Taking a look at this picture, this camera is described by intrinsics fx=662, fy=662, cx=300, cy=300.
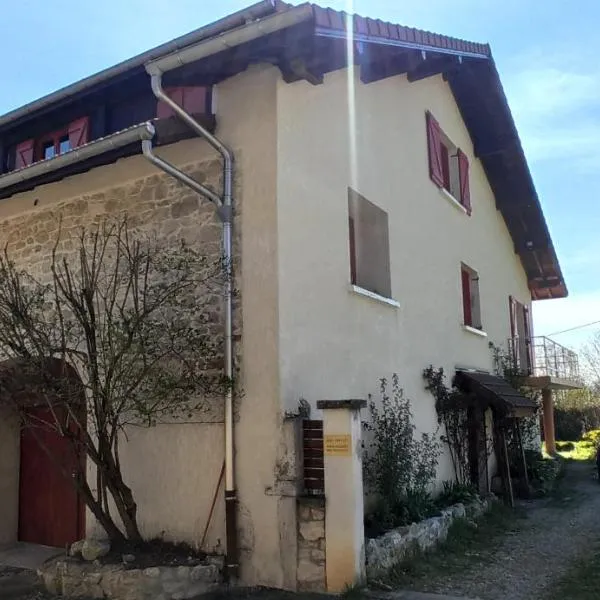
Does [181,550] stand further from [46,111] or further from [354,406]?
[46,111]

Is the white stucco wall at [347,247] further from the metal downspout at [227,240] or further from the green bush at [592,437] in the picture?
the green bush at [592,437]

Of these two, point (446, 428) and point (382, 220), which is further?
point (446, 428)

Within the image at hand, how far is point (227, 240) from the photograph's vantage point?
6840mm

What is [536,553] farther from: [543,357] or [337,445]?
[543,357]

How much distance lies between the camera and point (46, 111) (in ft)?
29.5

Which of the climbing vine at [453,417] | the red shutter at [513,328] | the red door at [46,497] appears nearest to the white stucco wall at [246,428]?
the red door at [46,497]

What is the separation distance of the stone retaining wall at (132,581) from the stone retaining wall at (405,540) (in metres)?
1.52

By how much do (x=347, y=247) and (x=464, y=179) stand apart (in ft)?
20.5

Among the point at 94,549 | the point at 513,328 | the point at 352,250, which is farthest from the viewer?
the point at 513,328

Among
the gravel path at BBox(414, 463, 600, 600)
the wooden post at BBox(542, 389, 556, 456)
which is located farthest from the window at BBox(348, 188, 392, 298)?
the wooden post at BBox(542, 389, 556, 456)

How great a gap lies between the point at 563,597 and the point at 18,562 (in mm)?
6325

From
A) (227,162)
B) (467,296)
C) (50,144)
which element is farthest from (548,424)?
(227,162)

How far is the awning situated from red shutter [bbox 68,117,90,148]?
7.13 metres

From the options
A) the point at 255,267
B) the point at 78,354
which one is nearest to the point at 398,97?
the point at 255,267
